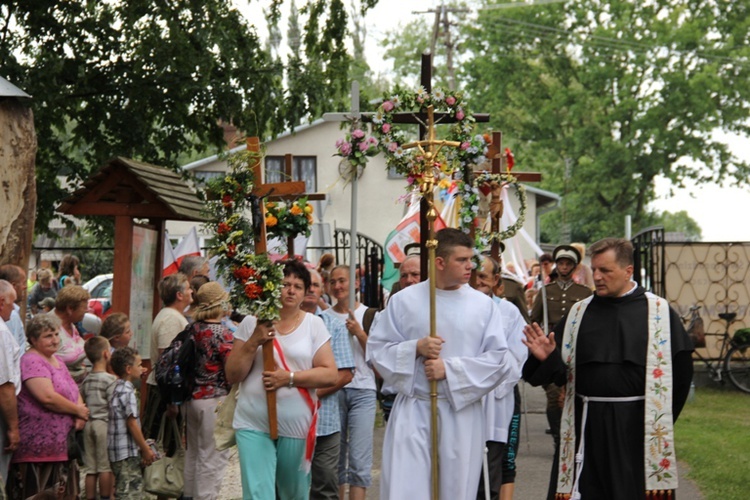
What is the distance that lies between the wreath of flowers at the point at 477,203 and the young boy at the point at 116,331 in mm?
2798

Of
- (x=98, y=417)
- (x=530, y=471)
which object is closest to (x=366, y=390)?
(x=98, y=417)

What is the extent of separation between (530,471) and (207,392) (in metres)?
3.67

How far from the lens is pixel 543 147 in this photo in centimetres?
5591

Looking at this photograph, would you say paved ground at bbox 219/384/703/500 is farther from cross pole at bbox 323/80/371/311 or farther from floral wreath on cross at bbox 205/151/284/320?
floral wreath on cross at bbox 205/151/284/320

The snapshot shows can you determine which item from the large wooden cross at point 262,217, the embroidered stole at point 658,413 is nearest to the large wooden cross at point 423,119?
the large wooden cross at point 262,217

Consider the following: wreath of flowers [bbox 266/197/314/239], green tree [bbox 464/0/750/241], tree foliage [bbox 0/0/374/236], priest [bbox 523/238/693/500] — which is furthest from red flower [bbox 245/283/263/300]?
green tree [bbox 464/0/750/241]

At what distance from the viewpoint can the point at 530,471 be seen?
1195 cm

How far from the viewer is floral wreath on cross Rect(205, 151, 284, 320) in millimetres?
7844

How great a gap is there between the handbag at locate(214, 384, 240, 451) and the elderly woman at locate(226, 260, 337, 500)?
24 cm

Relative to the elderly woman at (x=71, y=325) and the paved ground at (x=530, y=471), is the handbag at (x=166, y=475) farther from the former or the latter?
the paved ground at (x=530, y=471)

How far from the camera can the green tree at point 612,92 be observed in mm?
51906

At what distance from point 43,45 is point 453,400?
1006cm

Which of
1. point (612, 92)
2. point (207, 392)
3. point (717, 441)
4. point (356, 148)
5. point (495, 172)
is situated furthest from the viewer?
point (612, 92)

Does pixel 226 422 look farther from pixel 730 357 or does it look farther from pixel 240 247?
pixel 730 357
